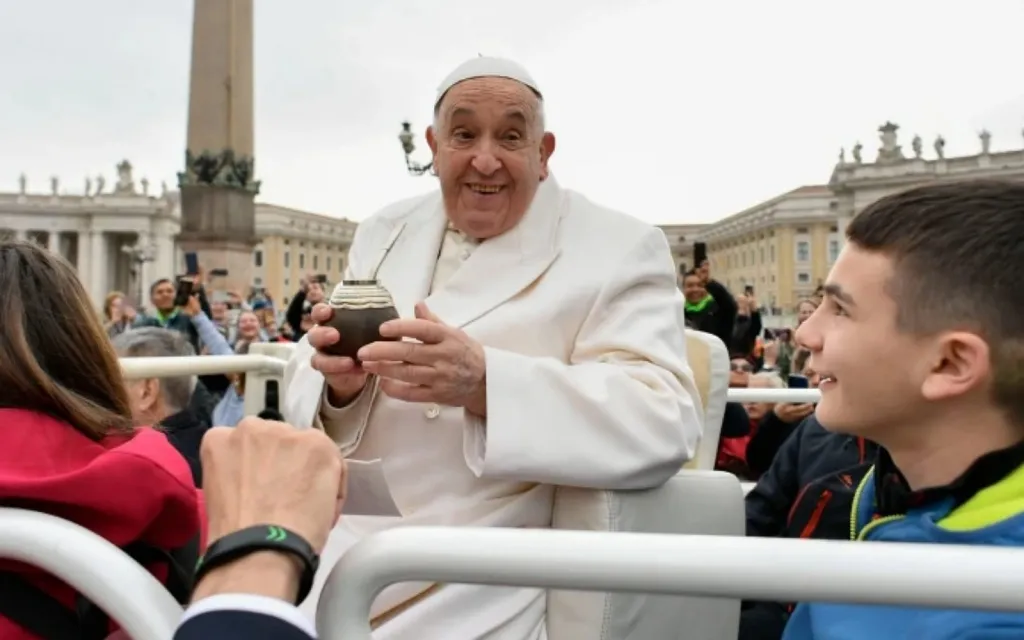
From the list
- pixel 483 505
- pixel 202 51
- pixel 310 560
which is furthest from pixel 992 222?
pixel 202 51

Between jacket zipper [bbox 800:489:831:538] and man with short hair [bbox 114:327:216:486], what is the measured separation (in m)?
1.94

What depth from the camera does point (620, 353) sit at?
5.75 feet

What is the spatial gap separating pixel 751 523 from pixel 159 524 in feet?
5.29

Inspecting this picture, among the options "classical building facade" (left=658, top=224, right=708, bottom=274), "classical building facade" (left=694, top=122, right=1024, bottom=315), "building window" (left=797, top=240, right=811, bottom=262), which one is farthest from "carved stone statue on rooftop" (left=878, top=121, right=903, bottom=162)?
"classical building facade" (left=658, top=224, right=708, bottom=274)

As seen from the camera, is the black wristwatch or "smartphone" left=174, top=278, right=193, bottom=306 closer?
the black wristwatch

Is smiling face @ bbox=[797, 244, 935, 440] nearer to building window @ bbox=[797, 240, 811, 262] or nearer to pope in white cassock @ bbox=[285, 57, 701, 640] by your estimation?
pope in white cassock @ bbox=[285, 57, 701, 640]

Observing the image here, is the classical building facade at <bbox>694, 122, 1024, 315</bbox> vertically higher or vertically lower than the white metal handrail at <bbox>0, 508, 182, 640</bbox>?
higher

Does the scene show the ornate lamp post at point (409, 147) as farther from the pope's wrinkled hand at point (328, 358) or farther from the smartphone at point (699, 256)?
the pope's wrinkled hand at point (328, 358)

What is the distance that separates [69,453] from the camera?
1068 mm

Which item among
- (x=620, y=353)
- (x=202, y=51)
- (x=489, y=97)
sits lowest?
(x=620, y=353)

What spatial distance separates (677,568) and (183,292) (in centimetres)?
610

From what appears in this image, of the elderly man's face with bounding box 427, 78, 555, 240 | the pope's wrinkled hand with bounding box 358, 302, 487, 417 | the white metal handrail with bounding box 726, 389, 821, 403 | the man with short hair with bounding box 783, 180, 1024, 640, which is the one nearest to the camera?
the man with short hair with bounding box 783, 180, 1024, 640

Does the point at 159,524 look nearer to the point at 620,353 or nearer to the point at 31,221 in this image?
the point at 620,353

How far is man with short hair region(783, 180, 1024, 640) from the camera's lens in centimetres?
105
